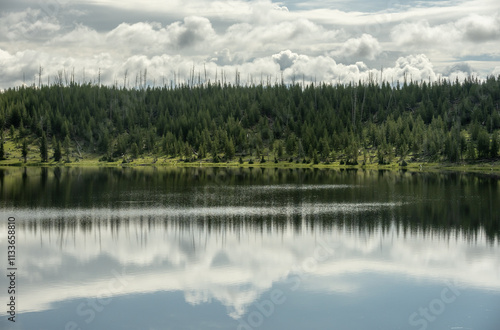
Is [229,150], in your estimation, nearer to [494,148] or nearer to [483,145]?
[483,145]

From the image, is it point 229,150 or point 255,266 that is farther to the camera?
point 229,150

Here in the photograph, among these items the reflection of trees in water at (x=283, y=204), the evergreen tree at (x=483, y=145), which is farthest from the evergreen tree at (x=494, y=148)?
the reflection of trees in water at (x=283, y=204)

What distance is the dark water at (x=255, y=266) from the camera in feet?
87.6

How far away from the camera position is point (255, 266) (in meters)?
35.9

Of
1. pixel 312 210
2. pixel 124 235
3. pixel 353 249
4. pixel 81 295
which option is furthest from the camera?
pixel 312 210

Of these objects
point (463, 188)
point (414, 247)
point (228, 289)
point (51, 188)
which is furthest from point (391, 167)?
point (228, 289)

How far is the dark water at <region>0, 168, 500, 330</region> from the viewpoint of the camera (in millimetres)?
26703

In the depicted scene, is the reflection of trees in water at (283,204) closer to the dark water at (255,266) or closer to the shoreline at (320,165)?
the dark water at (255,266)

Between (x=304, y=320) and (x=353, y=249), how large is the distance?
50.5ft

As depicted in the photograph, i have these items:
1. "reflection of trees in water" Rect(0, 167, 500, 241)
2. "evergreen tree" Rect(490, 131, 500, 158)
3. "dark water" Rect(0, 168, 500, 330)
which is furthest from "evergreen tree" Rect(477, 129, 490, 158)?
"dark water" Rect(0, 168, 500, 330)

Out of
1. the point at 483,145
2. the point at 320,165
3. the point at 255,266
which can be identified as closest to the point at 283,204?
the point at 255,266

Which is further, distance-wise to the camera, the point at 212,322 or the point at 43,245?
the point at 43,245

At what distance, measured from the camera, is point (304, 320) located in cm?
2606

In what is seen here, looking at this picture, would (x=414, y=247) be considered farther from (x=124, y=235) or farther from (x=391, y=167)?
(x=391, y=167)
